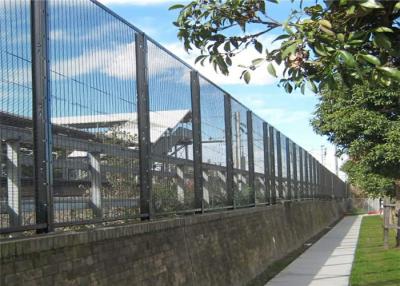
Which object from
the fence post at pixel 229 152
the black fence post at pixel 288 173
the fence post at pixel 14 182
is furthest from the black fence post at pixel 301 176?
the fence post at pixel 14 182

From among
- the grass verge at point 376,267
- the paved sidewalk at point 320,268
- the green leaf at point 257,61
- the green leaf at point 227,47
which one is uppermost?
the green leaf at point 227,47

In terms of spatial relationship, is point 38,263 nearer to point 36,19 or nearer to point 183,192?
point 36,19

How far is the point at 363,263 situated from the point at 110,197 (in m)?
9.42

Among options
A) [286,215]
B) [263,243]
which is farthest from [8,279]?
[286,215]

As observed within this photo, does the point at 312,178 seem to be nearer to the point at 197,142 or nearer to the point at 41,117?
the point at 197,142

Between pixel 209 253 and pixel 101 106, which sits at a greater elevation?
pixel 101 106

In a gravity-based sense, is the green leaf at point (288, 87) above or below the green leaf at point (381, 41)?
below

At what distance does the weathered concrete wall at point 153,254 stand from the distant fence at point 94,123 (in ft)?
0.92

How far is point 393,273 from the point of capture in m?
13.1

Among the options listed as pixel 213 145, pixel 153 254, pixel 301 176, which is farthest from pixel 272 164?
pixel 153 254

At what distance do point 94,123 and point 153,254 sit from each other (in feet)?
6.14

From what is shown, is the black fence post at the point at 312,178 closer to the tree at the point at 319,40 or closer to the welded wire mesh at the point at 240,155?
the welded wire mesh at the point at 240,155

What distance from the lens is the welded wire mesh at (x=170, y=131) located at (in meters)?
9.40

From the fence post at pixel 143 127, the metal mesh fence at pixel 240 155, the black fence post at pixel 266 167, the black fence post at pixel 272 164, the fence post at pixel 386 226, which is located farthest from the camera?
the black fence post at pixel 272 164
